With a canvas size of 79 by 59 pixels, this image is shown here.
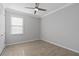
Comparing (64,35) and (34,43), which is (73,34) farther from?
(34,43)

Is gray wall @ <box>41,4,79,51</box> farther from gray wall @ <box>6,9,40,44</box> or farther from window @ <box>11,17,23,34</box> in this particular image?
window @ <box>11,17,23,34</box>

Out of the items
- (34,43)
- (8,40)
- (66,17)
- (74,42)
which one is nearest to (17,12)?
(8,40)

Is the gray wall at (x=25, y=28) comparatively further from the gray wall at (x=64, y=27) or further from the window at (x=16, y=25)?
the gray wall at (x=64, y=27)

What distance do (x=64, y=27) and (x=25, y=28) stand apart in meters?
2.06

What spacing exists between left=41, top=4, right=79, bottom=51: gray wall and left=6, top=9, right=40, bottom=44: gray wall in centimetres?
117

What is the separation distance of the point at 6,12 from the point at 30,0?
2.82 metres

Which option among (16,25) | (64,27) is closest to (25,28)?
(16,25)

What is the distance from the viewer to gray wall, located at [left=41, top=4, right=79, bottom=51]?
287cm

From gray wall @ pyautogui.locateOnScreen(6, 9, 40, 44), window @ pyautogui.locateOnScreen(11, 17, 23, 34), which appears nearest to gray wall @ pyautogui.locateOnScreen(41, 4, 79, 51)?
gray wall @ pyautogui.locateOnScreen(6, 9, 40, 44)

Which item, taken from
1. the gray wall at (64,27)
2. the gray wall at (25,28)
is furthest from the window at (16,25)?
the gray wall at (64,27)

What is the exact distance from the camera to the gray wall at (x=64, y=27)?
2871 millimetres

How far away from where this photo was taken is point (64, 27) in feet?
11.1

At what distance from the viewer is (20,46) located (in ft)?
10.8

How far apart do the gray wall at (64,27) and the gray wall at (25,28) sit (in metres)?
1.17
